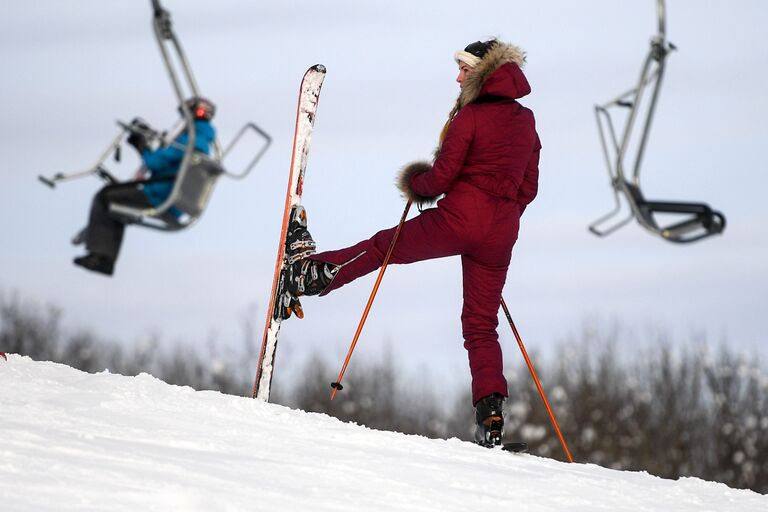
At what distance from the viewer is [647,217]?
8914mm

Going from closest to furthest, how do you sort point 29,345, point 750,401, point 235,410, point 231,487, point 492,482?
point 231,487 < point 492,482 < point 235,410 < point 750,401 < point 29,345

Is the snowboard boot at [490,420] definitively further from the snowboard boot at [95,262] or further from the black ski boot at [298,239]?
the snowboard boot at [95,262]

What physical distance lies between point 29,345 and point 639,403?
25610mm

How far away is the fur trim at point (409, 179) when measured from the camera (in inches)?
281

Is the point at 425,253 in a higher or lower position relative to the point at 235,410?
higher

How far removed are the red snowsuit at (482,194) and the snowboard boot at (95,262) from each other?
488 centimetres

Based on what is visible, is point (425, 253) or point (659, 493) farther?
point (425, 253)

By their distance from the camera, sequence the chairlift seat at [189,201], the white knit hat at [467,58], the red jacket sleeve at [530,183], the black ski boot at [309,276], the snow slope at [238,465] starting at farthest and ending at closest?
the chairlift seat at [189,201] → the black ski boot at [309,276] → the red jacket sleeve at [530,183] → the white knit hat at [467,58] → the snow slope at [238,465]

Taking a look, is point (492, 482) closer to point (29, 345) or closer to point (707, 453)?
point (707, 453)

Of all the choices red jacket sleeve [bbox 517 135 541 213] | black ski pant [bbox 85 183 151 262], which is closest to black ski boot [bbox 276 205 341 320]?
red jacket sleeve [bbox 517 135 541 213]

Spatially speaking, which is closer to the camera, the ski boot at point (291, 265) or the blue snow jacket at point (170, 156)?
the ski boot at point (291, 265)

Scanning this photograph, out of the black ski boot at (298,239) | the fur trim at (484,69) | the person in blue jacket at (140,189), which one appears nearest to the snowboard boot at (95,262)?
the person in blue jacket at (140,189)

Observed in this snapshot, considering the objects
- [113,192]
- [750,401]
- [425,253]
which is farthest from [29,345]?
[425,253]

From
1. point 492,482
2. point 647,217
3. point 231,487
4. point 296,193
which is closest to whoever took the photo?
point 231,487
